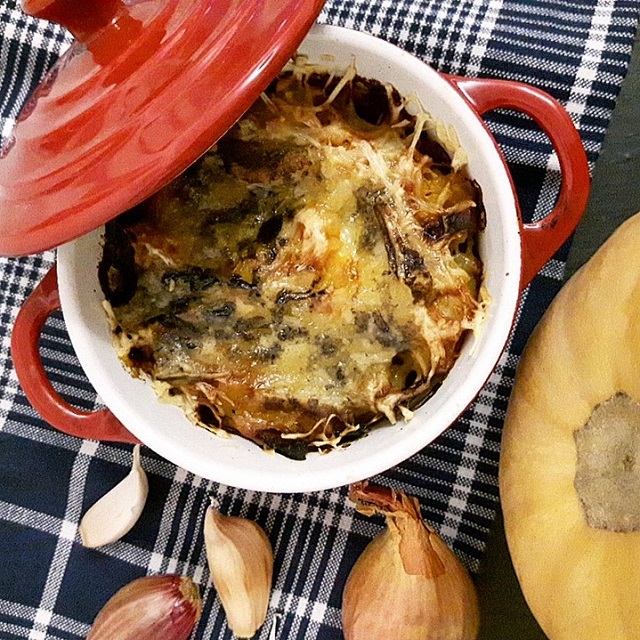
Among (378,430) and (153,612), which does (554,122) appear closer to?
(378,430)

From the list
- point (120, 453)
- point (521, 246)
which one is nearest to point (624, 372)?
point (521, 246)

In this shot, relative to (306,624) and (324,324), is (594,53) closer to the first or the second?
(324,324)

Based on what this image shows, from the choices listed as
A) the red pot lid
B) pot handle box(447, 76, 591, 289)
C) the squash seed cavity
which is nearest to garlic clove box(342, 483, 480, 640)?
the squash seed cavity

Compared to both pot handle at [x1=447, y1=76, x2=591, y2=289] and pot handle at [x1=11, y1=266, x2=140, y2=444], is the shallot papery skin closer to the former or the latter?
pot handle at [x1=11, y1=266, x2=140, y2=444]

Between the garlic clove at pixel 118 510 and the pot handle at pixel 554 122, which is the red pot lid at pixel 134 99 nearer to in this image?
the pot handle at pixel 554 122

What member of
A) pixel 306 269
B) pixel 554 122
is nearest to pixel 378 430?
pixel 306 269

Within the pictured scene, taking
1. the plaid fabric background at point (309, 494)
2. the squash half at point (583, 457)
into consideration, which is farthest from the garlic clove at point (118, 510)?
the squash half at point (583, 457)
